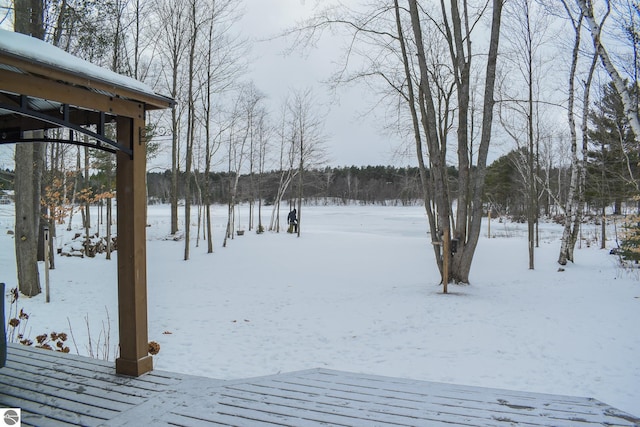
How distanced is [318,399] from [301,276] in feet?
26.6

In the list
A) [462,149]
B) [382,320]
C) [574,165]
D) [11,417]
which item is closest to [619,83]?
[462,149]

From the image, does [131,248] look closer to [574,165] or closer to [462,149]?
[462,149]

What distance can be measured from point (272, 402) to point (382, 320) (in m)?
4.05

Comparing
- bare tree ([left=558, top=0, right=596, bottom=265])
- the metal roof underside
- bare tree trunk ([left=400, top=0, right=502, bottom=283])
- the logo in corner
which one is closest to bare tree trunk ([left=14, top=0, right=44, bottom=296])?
the metal roof underside

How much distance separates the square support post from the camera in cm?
318

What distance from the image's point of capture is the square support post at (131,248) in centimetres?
318

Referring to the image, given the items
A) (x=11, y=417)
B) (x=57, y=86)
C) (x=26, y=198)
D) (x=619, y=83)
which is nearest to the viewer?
(x=11, y=417)

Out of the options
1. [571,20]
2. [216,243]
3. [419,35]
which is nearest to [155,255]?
[216,243]

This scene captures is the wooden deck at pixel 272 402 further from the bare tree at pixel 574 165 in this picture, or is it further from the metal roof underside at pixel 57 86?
the bare tree at pixel 574 165

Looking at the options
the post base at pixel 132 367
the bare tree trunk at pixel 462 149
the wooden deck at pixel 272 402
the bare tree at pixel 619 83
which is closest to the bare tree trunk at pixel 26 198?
the wooden deck at pixel 272 402

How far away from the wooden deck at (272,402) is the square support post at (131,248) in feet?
0.67

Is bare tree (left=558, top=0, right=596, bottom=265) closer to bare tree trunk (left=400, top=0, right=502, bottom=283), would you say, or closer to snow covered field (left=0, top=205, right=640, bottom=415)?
snow covered field (left=0, top=205, right=640, bottom=415)

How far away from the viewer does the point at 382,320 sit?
6.52 meters

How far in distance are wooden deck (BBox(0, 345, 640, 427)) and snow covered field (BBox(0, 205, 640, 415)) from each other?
4.65 ft
